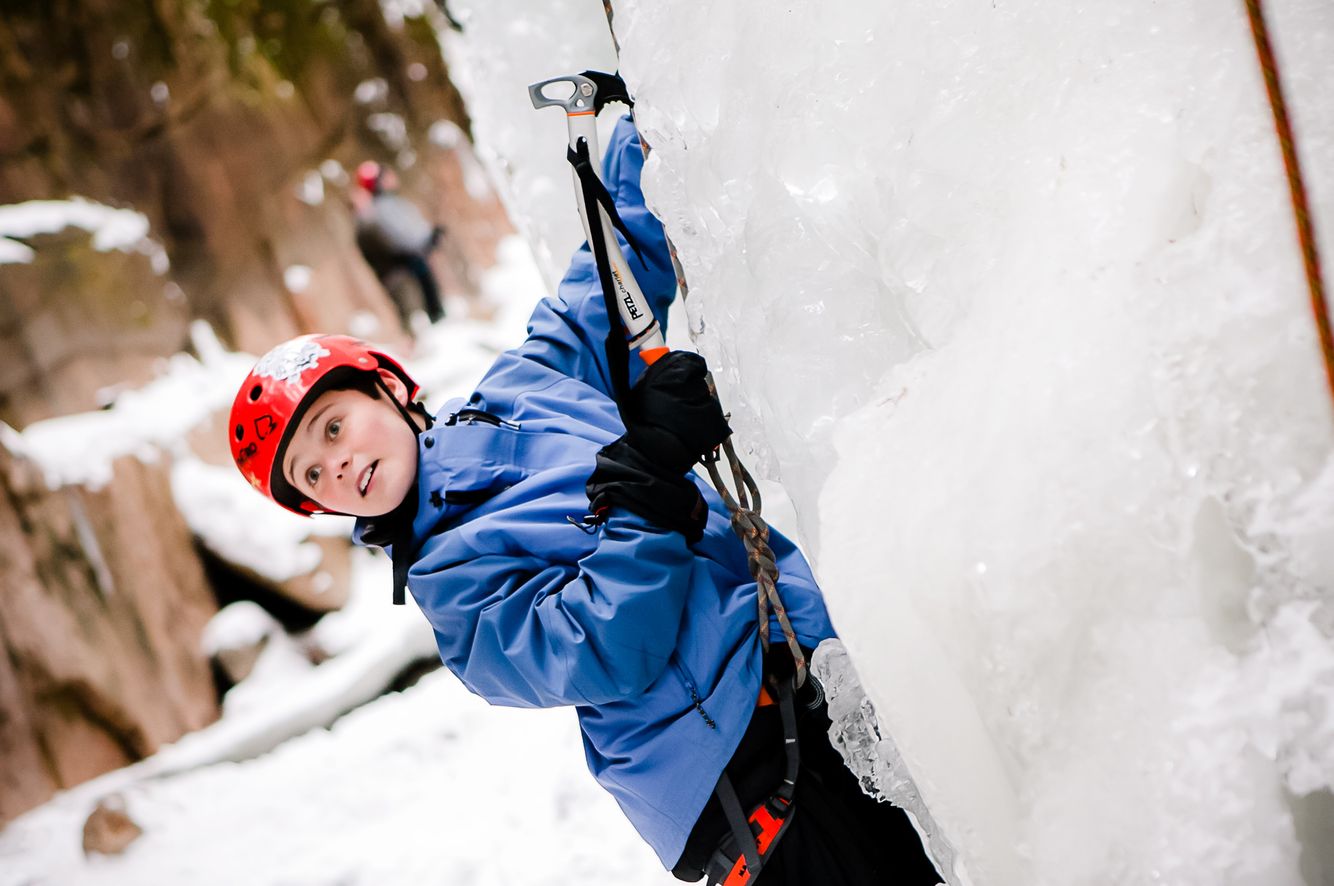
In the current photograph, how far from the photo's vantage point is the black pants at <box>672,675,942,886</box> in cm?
126

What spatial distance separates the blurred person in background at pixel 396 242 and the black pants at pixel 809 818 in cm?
635

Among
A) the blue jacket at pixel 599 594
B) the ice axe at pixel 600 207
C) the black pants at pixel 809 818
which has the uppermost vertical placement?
→ the ice axe at pixel 600 207

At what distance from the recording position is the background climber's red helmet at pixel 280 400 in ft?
4.69

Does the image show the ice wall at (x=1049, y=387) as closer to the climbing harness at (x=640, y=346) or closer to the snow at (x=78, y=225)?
the climbing harness at (x=640, y=346)

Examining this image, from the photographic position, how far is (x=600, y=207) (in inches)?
48.4

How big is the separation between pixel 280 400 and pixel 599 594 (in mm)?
648

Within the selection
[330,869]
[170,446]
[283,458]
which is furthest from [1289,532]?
[170,446]

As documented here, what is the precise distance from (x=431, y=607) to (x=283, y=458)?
37 cm

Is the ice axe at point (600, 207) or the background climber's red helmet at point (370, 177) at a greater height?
the background climber's red helmet at point (370, 177)

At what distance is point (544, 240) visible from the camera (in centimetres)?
234

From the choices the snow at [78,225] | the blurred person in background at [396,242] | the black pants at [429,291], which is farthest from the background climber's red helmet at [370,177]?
the snow at [78,225]

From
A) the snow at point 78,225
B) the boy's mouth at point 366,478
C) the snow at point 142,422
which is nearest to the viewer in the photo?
the boy's mouth at point 366,478

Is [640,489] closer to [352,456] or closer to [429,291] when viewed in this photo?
[352,456]

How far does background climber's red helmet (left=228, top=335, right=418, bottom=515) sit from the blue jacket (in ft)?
0.61
